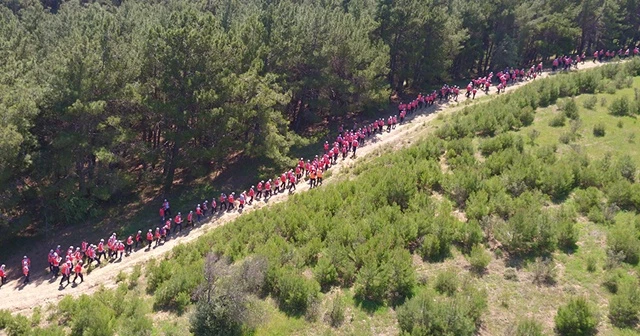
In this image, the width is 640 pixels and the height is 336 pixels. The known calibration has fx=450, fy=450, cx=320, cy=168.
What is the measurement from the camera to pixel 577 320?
39.9 feet

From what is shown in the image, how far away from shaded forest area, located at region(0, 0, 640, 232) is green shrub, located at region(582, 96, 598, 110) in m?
15.4

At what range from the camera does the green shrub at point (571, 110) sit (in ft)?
82.6

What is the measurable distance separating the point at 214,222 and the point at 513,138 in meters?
16.3

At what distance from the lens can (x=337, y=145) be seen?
31.0m

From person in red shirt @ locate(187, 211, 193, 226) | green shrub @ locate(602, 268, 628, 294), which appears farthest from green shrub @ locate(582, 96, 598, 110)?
person in red shirt @ locate(187, 211, 193, 226)

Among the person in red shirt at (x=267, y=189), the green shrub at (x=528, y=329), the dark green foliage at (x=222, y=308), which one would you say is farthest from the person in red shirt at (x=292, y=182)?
the green shrub at (x=528, y=329)

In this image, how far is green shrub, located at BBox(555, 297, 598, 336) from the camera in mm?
12195

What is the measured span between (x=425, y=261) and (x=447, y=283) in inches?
61.0

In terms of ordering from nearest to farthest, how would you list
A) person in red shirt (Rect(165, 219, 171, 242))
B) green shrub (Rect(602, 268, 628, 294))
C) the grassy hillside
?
the grassy hillside, green shrub (Rect(602, 268, 628, 294)), person in red shirt (Rect(165, 219, 171, 242))

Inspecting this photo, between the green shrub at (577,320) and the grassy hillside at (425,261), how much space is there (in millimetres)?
33

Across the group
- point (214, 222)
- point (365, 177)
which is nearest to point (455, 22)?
point (365, 177)

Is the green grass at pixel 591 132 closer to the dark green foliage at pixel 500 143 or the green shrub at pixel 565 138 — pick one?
the green shrub at pixel 565 138

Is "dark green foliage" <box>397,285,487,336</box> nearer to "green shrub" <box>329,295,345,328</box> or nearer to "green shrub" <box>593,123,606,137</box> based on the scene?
"green shrub" <box>329,295,345,328</box>

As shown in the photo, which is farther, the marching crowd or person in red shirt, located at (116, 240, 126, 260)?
person in red shirt, located at (116, 240, 126, 260)
